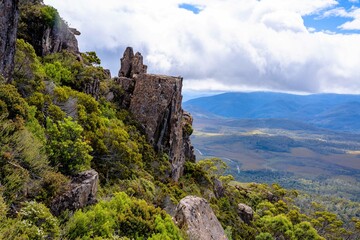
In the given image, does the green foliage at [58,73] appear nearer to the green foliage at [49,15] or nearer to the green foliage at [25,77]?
the green foliage at [25,77]

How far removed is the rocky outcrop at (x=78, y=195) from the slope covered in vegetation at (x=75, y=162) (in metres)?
0.25

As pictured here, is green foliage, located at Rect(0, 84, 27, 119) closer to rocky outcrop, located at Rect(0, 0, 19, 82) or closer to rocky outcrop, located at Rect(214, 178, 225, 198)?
rocky outcrop, located at Rect(0, 0, 19, 82)

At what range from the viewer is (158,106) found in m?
37.8

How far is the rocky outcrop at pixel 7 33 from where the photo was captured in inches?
669

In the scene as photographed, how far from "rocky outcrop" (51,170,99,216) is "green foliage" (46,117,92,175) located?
0.84m

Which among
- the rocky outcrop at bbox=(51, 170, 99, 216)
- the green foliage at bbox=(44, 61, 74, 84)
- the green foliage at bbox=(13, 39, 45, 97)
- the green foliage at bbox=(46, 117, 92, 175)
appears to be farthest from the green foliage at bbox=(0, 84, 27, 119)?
the green foliage at bbox=(44, 61, 74, 84)

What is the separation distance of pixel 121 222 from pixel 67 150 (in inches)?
175

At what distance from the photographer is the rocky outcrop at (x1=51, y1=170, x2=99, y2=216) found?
1267 centimetres

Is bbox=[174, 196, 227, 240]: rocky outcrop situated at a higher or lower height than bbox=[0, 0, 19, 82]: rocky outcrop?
lower

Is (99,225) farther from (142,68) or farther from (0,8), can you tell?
(142,68)

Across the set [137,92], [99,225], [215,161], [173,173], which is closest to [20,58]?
[99,225]

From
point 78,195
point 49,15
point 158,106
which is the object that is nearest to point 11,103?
point 78,195

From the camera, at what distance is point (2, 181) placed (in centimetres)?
1121

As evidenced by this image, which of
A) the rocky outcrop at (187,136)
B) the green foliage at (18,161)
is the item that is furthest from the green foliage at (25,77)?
the rocky outcrop at (187,136)
